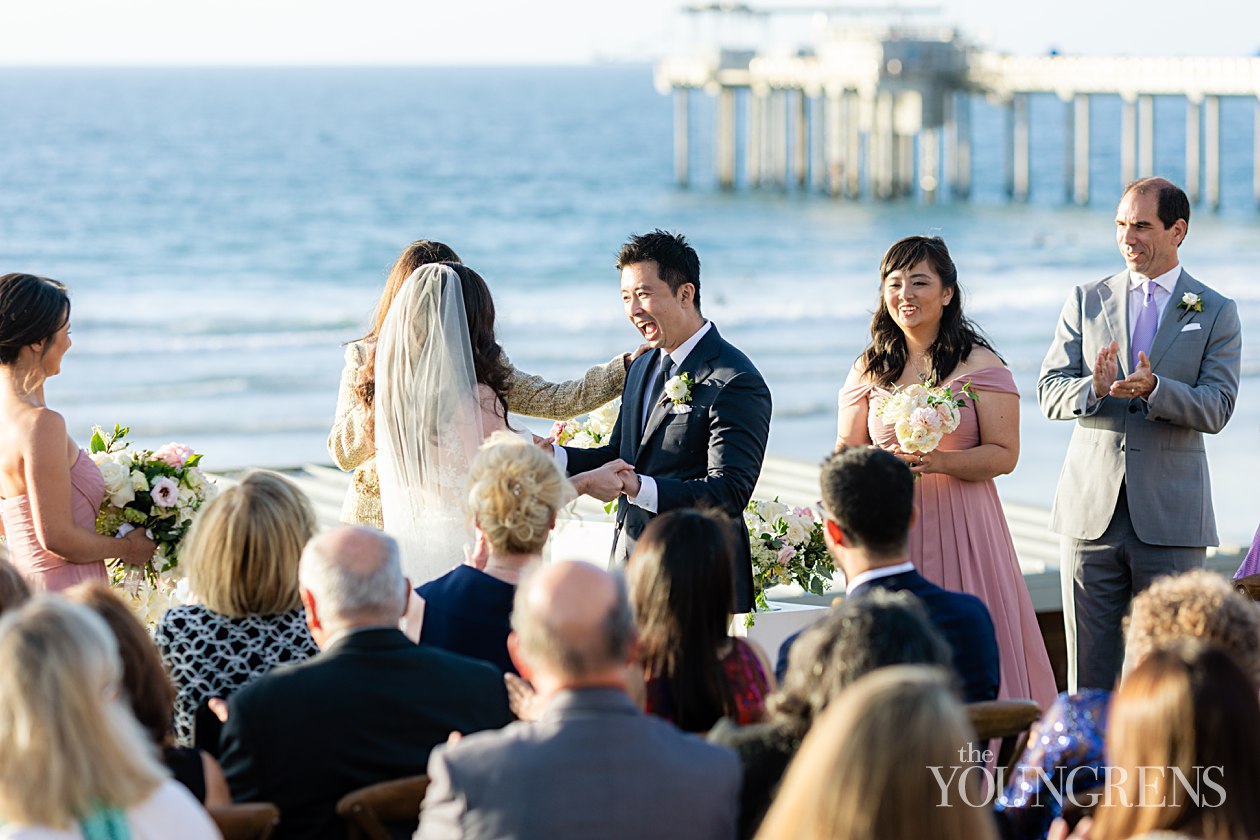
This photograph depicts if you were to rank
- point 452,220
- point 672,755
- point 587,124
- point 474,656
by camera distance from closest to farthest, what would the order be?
point 672,755 → point 474,656 → point 452,220 → point 587,124

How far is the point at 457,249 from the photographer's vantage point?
35.9 m

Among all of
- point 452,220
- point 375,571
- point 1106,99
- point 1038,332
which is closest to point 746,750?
point 375,571

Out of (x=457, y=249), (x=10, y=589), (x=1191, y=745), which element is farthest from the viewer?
(x=457, y=249)

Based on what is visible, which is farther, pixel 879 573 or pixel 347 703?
pixel 879 573

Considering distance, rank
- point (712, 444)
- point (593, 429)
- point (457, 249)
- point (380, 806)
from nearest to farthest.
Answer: point (380, 806)
point (712, 444)
point (593, 429)
point (457, 249)

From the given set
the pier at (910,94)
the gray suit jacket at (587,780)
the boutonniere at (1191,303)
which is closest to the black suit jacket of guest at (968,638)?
the gray suit jacket at (587,780)

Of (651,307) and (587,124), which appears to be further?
(587,124)

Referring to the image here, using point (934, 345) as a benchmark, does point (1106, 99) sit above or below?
above

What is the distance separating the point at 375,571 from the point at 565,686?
617mm

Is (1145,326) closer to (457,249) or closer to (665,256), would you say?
(665,256)

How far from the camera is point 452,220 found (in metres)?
43.5

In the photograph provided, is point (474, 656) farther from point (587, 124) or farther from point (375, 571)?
point (587, 124)

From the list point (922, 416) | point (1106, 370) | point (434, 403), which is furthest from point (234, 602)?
point (1106, 370)

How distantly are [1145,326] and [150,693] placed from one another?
10.9 ft
